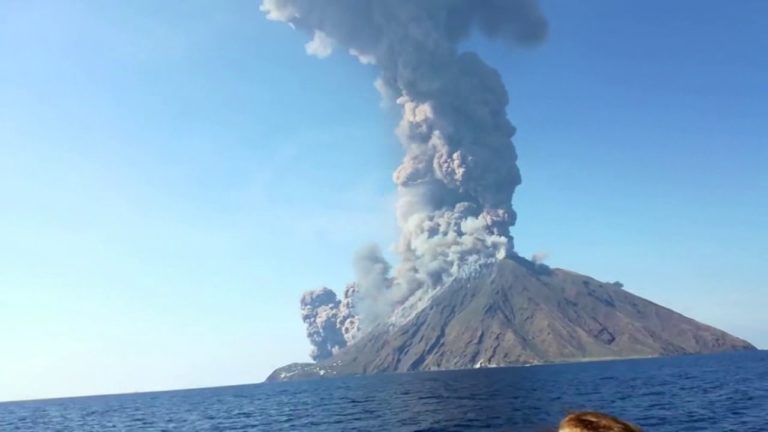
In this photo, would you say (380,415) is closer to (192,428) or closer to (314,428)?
(314,428)

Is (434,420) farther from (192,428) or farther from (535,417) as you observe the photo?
(192,428)

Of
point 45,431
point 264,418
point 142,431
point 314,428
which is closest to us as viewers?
point 314,428

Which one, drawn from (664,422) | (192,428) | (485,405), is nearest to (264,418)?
(192,428)

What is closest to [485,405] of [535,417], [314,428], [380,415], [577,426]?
[380,415]

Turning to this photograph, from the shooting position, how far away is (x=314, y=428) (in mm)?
75750

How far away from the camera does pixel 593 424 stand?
38.3 metres

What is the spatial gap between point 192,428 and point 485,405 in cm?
4459

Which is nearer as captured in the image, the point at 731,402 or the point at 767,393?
the point at 731,402

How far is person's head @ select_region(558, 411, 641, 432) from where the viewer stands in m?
37.8

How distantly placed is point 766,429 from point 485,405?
4344cm

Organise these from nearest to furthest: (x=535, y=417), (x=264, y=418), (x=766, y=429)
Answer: (x=766, y=429)
(x=535, y=417)
(x=264, y=418)

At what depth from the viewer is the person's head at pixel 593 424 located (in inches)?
1487

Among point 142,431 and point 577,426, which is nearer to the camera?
point 577,426

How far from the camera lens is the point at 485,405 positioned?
295 ft
